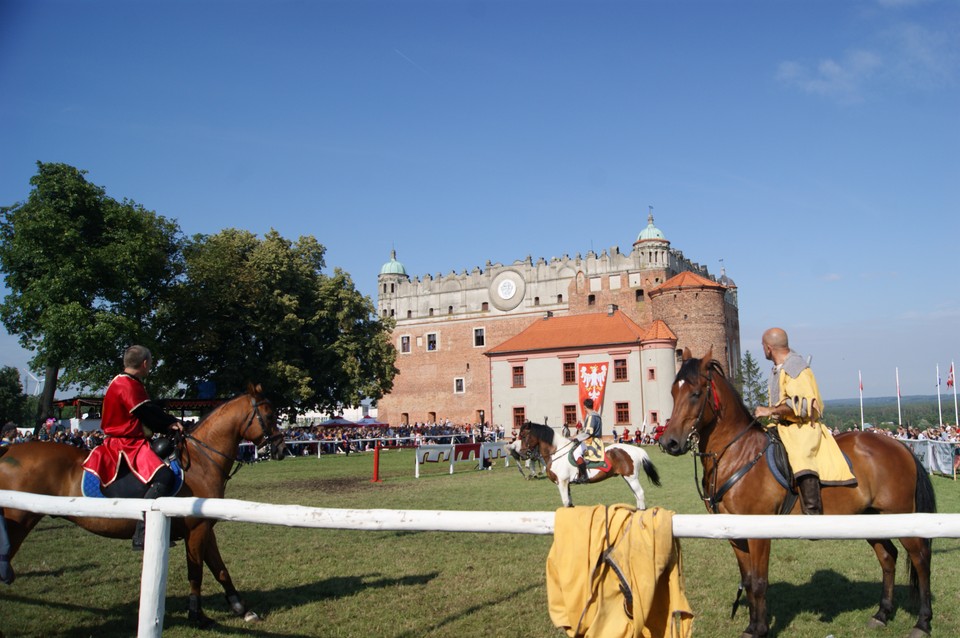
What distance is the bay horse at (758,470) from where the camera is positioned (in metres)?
5.84

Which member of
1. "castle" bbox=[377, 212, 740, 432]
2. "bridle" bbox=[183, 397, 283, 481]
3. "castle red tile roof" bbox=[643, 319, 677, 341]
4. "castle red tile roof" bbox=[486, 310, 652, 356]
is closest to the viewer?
"bridle" bbox=[183, 397, 283, 481]

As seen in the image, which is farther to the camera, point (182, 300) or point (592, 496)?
point (182, 300)

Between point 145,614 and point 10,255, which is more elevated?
point 10,255

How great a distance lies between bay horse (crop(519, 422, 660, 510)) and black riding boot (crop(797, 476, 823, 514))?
725 centimetres

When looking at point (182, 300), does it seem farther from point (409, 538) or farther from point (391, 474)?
point (409, 538)

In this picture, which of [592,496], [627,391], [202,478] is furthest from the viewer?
[627,391]

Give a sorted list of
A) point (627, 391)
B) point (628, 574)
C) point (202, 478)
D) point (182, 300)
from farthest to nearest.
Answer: point (627, 391)
point (182, 300)
point (202, 478)
point (628, 574)

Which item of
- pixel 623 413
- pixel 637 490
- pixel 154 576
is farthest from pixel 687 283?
pixel 154 576

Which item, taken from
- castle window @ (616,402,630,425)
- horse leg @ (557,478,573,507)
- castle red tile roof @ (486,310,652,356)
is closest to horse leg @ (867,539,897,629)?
horse leg @ (557,478,573,507)

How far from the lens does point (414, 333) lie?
67312mm

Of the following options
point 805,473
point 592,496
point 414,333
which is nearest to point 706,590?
point 805,473

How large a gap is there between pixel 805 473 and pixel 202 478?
5702 millimetres

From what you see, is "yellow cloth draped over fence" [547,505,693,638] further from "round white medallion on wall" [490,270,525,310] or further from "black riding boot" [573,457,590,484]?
"round white medallion on wall" [490,270,525,310]

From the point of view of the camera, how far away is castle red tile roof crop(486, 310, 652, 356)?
51.0m
